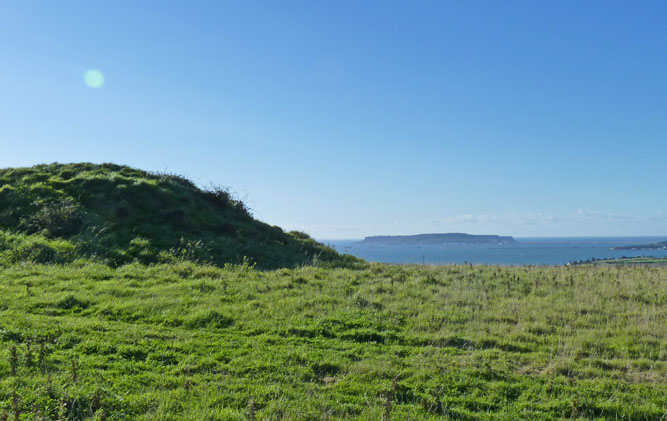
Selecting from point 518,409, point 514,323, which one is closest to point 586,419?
point 518,409

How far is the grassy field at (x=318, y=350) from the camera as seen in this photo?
6.48m

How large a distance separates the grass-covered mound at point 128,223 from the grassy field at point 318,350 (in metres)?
4.21

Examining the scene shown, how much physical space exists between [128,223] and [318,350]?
61.6 feet

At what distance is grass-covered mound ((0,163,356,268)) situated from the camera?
2041cm

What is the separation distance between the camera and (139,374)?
24.2 ft

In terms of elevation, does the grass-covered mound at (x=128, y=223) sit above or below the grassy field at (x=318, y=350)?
above

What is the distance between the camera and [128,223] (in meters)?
23.9

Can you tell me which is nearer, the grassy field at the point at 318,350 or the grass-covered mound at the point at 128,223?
the grassy field at the point at 318,350

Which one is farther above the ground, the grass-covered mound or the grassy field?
the grass-covered mound

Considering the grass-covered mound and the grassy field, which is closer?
the grassy field

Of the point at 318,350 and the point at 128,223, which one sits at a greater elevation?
the point at 128,223

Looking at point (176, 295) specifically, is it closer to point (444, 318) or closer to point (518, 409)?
point (444, 318)

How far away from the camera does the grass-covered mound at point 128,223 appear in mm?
20406

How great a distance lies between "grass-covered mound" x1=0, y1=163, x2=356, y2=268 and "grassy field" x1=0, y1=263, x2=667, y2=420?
421cm
